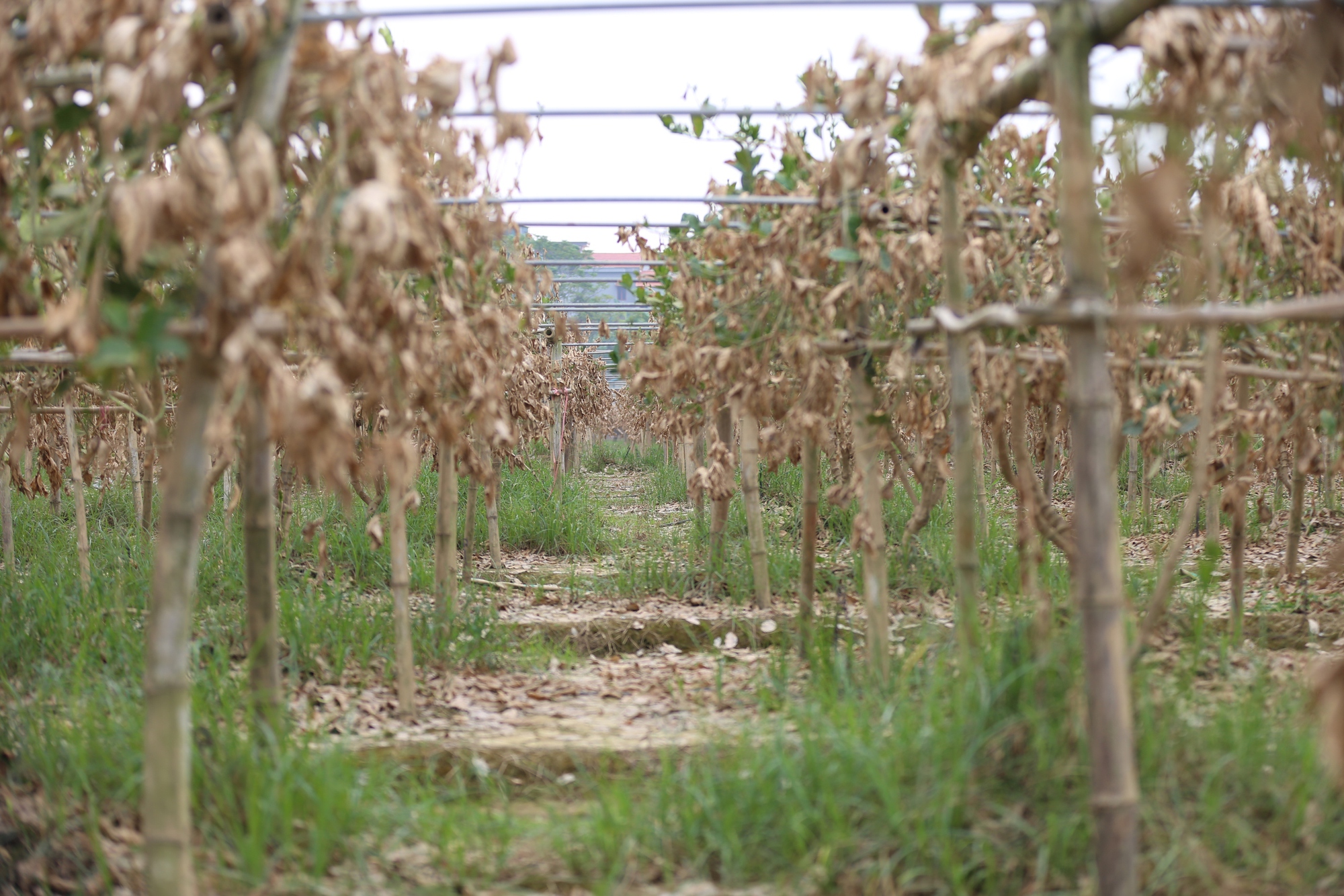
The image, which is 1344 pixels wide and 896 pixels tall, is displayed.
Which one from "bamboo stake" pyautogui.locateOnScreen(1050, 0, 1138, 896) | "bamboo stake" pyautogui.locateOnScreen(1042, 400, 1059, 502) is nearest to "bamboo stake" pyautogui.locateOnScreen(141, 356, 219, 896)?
"bamboo stake" pyautogui.locateOnScreen(1050, 0, 1138, 896)

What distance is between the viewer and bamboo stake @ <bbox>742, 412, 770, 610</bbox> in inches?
226

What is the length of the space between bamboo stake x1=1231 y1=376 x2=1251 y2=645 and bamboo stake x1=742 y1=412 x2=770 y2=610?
2.36 metres

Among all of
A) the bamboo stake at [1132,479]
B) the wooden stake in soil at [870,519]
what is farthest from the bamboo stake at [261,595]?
the bamboo stake at [1132,479]

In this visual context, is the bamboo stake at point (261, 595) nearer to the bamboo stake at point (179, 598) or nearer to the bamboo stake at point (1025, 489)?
the bamboo stake at point (179, 598)

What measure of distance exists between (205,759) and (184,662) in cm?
87

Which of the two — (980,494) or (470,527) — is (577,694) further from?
(980,494)

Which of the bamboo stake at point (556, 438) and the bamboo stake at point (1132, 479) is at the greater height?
the bamboo stake at point (556, 438)

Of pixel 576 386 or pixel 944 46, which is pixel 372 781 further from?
pixel 576 386

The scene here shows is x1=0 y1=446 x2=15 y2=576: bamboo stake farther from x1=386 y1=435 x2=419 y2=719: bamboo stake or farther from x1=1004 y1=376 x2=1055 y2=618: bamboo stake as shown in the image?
x1=1004 y1=376 x2=1055 y2=618: bamboo stake

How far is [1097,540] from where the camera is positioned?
1978 millimetres

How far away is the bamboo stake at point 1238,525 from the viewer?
159 inches

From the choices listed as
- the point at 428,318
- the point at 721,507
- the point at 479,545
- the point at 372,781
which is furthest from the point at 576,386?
the point at 372,781

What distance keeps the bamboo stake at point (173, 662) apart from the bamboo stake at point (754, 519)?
4.00m

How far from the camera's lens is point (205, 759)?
2.69 m
